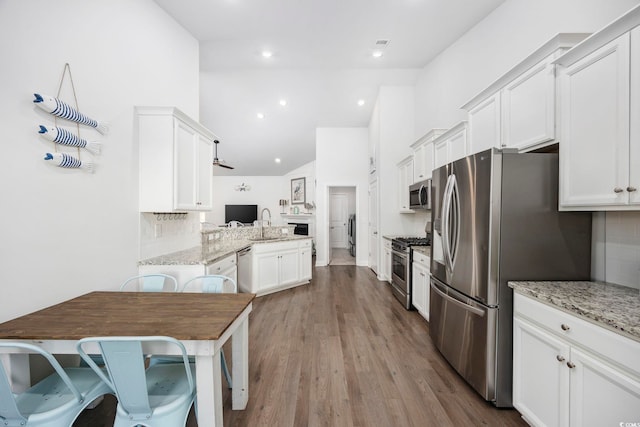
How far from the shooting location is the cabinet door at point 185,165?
2449mm

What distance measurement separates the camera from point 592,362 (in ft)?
3.75

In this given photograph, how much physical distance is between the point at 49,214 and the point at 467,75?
4389 mm

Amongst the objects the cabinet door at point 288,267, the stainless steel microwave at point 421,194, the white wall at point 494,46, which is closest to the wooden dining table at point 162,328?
the cabinet door at point 288,267

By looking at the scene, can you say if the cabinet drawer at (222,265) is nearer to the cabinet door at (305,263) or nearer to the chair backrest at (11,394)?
the chair backrest at (11,394)

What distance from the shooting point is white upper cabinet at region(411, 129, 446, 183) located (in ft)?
11.3

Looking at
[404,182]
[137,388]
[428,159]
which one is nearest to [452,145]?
[428,159]

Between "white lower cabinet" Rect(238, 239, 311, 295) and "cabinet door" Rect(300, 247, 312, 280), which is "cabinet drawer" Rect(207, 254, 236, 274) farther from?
"cabinet door" Rect(300, 247, 312, 280)

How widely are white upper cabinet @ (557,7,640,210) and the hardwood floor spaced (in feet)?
4.86

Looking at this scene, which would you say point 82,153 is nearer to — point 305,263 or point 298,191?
point 305,263

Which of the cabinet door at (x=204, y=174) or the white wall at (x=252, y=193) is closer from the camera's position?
the cabinet door at (x=204, y=174)

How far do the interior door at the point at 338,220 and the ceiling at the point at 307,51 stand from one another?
10.6 feet

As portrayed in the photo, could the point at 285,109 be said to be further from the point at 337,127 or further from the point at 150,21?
the point at 150,21

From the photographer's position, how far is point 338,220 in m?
9.25

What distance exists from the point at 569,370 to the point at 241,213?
932 cm
